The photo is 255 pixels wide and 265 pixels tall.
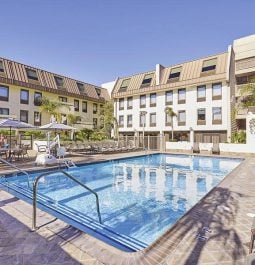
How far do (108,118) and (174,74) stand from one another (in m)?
11.9

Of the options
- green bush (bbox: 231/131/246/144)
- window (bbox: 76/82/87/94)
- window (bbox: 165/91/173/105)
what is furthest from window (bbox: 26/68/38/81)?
green bush (bbox: 231/131/246/144)

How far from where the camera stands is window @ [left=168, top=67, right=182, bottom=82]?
30.7m

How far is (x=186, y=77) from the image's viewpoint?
29.3 m

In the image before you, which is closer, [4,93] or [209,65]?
[4,93]

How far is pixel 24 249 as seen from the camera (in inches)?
135

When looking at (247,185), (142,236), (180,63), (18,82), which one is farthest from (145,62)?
(142,236)

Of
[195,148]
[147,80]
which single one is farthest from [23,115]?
[195,148]

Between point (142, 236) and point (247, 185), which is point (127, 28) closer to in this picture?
point (247, 185)

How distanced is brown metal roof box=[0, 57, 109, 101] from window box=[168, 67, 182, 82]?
12.6 metres

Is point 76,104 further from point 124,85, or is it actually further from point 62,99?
point 124,85

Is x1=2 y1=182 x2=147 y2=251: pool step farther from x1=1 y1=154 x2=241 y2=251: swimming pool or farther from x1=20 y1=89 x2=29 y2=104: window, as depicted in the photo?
x1=20 y1=89 x2=29 y2=104: window

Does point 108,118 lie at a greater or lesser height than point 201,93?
lesser

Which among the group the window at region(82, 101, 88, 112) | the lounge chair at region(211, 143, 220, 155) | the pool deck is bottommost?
the pool deck

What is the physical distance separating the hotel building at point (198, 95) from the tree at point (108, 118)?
3146 millimetres
